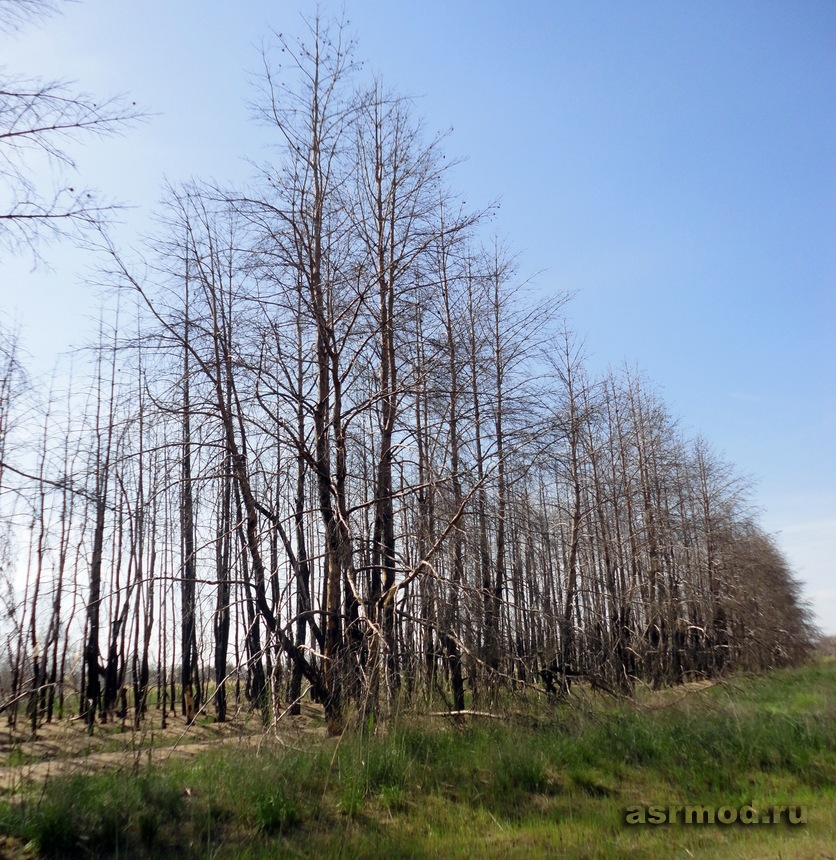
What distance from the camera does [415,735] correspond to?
28.1 feet

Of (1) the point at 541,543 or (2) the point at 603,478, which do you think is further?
(2) the point at 603,478

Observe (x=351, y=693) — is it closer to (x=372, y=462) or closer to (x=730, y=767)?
(x=372, y=462)

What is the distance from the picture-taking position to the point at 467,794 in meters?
7.84

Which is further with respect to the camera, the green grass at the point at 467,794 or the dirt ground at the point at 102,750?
the dirt ground at the point at 102,750

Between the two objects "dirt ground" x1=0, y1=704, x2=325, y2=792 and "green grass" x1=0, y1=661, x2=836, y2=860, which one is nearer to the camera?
"green grass" x1=0, y1=661, x2=836, y2=860

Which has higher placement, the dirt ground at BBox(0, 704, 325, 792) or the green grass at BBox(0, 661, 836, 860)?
the dirt ground at BBox(0, 704, 325, 792)

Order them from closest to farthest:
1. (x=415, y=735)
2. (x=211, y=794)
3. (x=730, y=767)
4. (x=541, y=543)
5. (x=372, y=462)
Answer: (x=211, y=794), (x=415, y=735), (x=730, y=767), (x=372, y=462), (x=541, y=543)

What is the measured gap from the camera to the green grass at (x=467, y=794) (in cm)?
629

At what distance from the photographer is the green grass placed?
6285 millimetres

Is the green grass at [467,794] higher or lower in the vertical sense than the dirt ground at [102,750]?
lower

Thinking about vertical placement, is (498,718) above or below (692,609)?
below

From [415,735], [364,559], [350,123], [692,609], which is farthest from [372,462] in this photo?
[692,609]

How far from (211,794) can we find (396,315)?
5901 mm

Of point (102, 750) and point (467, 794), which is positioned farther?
point (102, 750)
